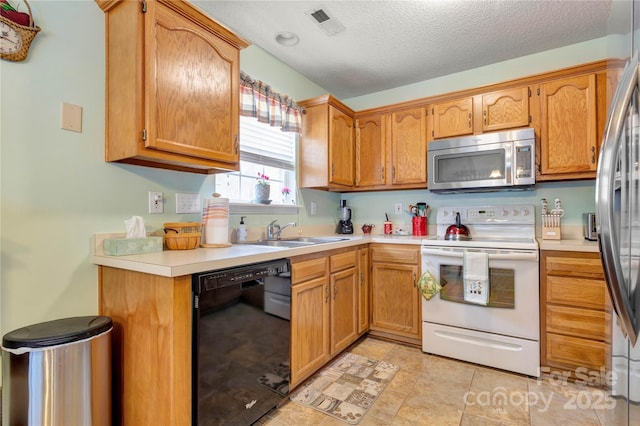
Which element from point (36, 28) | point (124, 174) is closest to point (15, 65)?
point (36, 28)

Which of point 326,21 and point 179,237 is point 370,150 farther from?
point 179,237

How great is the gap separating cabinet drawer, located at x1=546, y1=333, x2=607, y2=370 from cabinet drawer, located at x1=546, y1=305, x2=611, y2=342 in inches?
1.6

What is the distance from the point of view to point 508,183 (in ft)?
8.02

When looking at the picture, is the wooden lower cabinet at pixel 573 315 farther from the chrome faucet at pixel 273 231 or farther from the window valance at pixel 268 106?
the window valance at pixel 268 106

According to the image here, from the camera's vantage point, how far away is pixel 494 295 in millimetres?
2230

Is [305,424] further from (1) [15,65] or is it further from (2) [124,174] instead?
(1) [15,65]

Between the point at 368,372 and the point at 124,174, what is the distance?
1964mm

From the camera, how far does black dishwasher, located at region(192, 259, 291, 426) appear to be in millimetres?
1285

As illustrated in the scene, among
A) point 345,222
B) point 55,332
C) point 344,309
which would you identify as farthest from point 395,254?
point 55,332

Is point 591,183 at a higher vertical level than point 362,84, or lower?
lower

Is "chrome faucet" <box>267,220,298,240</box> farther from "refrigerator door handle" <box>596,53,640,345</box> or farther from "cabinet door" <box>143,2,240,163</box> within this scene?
Result: "refrigerator door handle" <box>596,53,640,345</box>

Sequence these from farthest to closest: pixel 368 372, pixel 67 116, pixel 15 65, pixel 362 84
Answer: pixel 362 84
pixel 368 372
pixel 67 116
pixel 15 65

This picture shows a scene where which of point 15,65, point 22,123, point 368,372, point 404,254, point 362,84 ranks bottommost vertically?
point 368,372

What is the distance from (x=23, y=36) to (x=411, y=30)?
89.0 inches
